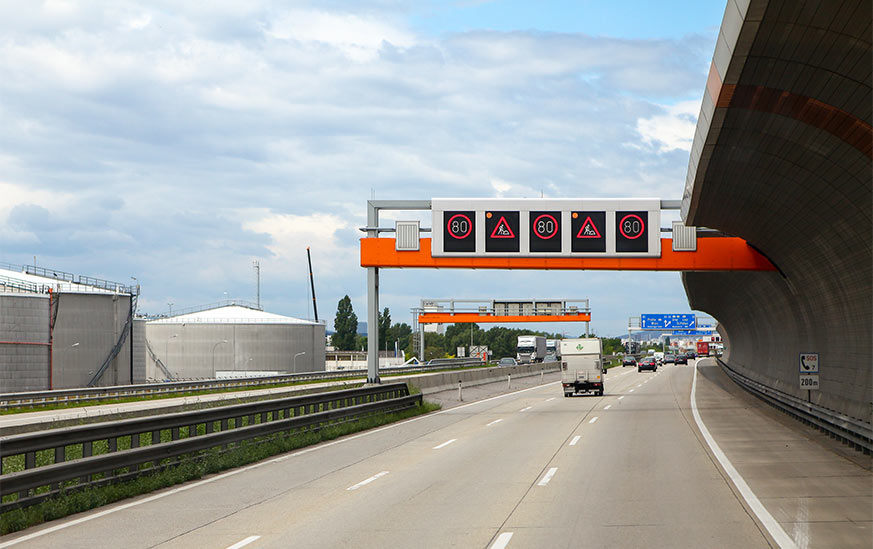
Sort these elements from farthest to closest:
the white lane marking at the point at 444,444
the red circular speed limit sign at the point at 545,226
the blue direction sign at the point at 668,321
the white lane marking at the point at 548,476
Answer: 1. the blue direction sign at the point at 668,321
2. the red circular speed limit sign at the point at 545,226
3. the white lane marking at the point at 444,444
4. the white lane marking at the point at 548,476

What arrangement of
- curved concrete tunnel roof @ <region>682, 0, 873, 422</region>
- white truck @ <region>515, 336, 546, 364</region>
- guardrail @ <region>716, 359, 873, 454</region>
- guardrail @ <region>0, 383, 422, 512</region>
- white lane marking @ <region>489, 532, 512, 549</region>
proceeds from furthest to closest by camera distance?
white truck @ <region>515, 336, 546, 364</region>
guardrail @ <region>716, 359, 873, 454</region>
guardrail @ <region>0, 383, 422, 512</region>
curved concrete tunnel roof @ <region>682, 0, 873, 422</region>
white lane marking @ <region>489, 532, 512, 549</region>

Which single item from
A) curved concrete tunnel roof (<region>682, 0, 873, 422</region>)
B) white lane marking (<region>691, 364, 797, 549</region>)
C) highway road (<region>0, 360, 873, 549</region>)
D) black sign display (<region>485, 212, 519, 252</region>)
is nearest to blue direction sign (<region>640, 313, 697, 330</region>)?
curved concrete tunnel roof (<region>682, 0, 873, 422</region>)

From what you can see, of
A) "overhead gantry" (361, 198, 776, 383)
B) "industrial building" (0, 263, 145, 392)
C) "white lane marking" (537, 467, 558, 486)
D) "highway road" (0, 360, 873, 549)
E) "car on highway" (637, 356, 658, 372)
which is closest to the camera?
"highway road" (0, 360, 873, 549)

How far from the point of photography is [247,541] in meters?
9.96

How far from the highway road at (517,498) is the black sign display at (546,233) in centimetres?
1231

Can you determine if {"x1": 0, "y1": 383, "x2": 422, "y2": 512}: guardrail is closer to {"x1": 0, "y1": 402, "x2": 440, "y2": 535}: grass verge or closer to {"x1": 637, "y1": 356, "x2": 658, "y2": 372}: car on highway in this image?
{"x1": 0, "y1": 402, "x2": 440, "y2": 535}: grass verge

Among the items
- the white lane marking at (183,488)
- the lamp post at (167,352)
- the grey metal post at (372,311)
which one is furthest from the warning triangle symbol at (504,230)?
the lamp post at (167,352)

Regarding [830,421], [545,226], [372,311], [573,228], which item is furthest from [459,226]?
[830,421]

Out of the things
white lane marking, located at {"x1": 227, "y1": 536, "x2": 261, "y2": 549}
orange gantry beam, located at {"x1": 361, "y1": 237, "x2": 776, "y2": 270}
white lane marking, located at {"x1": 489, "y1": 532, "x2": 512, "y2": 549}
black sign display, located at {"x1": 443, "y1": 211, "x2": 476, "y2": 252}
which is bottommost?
white lane marking, located at {"x1": 227, "y1": 536, "x2": 261, "y2": 549}

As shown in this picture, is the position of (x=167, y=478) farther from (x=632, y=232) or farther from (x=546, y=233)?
(x=632, y=232)

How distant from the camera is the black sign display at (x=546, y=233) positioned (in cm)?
3484

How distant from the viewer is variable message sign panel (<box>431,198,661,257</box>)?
Result: 114 ft

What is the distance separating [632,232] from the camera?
114ft

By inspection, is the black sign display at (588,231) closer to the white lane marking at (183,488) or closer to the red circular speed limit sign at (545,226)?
the red circular speed limit sign at (545,226)
